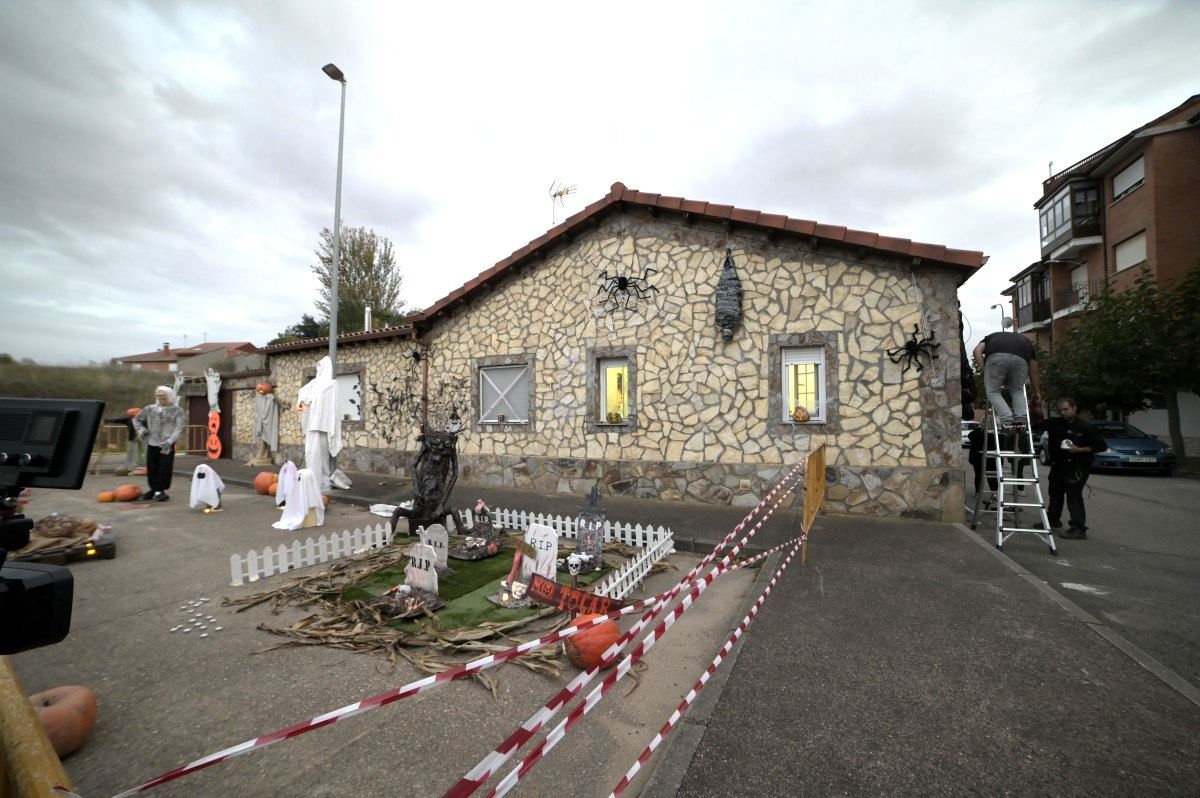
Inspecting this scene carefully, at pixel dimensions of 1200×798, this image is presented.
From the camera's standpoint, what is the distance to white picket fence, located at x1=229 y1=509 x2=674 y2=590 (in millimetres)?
4875

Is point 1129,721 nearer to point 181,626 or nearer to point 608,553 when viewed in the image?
point 608,553

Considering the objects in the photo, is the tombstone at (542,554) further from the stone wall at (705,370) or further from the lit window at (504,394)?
the lit window at (504,394)

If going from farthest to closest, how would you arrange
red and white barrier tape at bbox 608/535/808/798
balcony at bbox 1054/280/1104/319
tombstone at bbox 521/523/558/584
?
balcony at bbox 1054/280/1104/319 < tombstone at bbox 521/523/558/584 < red and white barrier tape at bbox 608/535/808/798

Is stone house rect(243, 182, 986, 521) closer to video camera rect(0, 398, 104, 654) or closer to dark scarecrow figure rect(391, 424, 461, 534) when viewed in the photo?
dark scarecrow figure rect(391, 424, 461, 534)

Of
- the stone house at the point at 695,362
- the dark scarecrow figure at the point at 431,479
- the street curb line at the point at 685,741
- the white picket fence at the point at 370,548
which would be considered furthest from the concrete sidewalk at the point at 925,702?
the dark scarecrow figure at the point at 431,479

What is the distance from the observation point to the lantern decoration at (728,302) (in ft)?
27.1

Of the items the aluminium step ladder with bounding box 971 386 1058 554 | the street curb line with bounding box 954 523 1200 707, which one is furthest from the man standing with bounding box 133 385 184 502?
the aluminium step ladder with bounding box 971 386 1058 554

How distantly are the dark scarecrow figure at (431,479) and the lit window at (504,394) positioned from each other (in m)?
3.54

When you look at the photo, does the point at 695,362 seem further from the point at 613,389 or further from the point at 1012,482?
the point at 1012,482

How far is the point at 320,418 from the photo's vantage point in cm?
866

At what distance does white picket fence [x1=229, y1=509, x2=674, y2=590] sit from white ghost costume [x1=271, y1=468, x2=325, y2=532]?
2.82ft

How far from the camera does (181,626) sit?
4090 mm

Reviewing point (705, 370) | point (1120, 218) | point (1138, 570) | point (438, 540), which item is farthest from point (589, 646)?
point (1120, 218)

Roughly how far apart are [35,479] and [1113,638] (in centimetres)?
598
